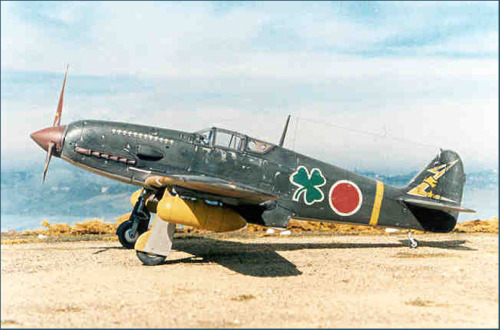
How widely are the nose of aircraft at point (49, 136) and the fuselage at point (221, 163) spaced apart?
0.48 ft

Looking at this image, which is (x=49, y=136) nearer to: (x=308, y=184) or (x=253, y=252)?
(x=253, y=252)

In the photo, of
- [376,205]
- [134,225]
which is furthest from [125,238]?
[376,205]

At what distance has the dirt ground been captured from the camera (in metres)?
5.54

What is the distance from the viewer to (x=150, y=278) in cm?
A: 786

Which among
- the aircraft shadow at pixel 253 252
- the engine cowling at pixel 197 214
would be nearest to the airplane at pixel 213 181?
the engine cowling at pixel 197 214

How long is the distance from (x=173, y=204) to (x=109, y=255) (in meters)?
2.51

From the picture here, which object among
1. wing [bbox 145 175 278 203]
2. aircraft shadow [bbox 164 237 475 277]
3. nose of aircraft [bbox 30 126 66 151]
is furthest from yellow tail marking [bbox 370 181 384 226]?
nose of aircraft [bbox 30 126 66 151]

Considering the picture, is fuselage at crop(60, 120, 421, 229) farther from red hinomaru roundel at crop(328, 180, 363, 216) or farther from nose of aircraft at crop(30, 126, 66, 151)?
nose of aircraft at crop(30, 126, 66, 151)

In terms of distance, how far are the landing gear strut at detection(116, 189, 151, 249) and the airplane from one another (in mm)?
23

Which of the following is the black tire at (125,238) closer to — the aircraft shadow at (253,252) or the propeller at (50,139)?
the aircraft shadow at (253,252)

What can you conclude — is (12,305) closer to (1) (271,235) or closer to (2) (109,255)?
(2) (109,255)

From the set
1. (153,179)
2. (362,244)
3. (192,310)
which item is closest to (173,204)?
(153,179)

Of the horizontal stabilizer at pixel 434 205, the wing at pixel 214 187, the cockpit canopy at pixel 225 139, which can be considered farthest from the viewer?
the horizontal stabilizer at pixel 434 205

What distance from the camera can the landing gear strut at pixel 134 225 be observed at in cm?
1079
